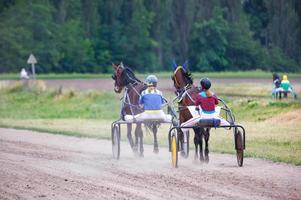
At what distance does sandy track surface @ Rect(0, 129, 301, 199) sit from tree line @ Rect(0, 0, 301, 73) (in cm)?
5499

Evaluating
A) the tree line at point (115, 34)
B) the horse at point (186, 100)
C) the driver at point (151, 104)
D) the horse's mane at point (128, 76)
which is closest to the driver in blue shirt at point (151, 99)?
the driver at point (151, 104)

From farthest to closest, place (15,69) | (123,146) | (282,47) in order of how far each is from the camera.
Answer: (15,69), (282,47), (123,146)

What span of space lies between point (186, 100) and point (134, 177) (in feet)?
11.6

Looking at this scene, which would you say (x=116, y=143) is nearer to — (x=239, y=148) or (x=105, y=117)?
(x=239, y=148)

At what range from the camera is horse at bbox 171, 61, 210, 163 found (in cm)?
1769

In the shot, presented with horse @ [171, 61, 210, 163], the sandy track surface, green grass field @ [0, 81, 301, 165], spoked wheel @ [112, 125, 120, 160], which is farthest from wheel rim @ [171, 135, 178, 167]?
spoked wheel @ [112, 125, 120, 160]

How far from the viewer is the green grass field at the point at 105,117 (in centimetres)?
2249

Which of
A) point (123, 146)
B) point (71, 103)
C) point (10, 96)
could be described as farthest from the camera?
point (10, 96)

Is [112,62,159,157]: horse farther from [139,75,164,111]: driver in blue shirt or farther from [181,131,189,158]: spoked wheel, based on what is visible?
[181,131,189,158]: spoked wheel

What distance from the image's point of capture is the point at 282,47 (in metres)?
36.3

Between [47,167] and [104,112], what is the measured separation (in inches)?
810

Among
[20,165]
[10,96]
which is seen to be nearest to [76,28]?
[10,96]

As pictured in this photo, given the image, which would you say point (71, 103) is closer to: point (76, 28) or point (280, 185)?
point (280, 185)

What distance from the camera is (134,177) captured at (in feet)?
51.9
